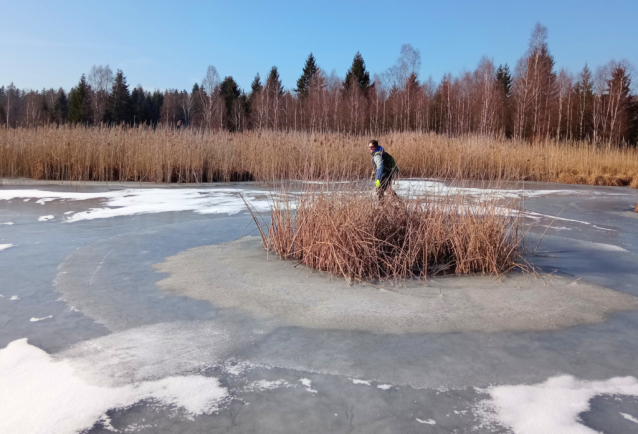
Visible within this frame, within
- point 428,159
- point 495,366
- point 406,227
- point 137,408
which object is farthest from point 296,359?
point 428,159

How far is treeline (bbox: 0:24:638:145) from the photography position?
25.8 m

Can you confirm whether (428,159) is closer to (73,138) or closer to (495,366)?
(73,138)

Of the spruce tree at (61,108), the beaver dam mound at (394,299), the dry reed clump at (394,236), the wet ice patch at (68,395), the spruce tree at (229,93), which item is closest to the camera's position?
the wet ice patch at (68,395)

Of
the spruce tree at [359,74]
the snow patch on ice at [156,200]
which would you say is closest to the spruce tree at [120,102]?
the spruce tree at [359,74]

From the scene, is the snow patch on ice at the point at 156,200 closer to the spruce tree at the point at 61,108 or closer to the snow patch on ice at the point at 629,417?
the snow patch on ice at the point at 629,417

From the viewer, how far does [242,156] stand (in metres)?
13.7

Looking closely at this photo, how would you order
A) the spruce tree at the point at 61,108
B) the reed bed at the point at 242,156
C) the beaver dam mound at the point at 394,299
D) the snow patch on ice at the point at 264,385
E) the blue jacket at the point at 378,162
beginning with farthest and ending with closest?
the spruce tree at the point at 61,108
the reed bed at the point at 242,156
the blue jacket at the point at 378,162
the beaver dam mound at the point at 394,299
the snow patch on ice at the point at 264,385

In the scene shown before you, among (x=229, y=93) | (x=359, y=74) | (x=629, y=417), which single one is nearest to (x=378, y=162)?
(x=629, y=417)

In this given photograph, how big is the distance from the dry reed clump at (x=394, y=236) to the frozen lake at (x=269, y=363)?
0.31m

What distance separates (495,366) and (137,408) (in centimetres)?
189

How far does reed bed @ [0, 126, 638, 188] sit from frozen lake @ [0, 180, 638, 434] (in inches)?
258

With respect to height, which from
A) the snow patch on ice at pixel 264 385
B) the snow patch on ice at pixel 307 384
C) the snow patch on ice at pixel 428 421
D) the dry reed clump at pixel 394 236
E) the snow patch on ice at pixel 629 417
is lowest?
the snow patch on ice at pixel 428 421

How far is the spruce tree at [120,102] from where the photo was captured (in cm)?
4009

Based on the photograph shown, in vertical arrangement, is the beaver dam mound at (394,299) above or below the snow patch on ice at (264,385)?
above
